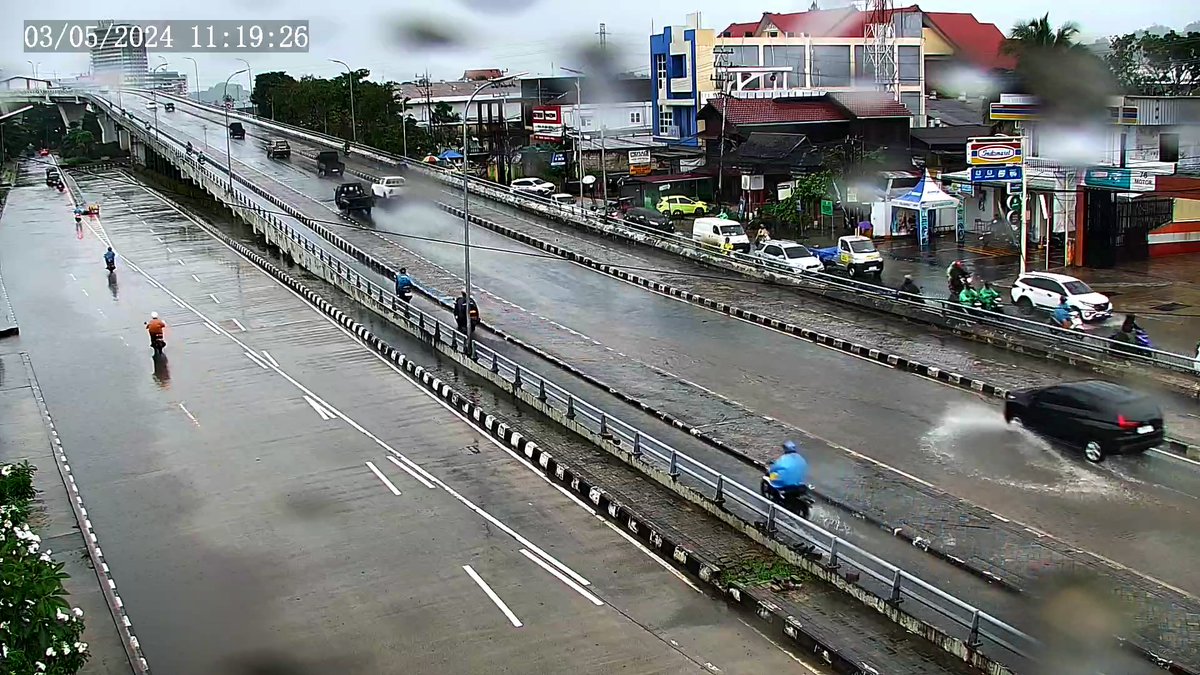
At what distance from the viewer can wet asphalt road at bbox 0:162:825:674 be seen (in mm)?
13273

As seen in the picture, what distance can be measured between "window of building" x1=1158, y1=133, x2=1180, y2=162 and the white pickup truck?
3209 cm

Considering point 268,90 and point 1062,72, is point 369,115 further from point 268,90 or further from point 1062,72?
point 1062,72

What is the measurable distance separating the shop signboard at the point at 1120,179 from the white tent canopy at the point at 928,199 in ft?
21.6

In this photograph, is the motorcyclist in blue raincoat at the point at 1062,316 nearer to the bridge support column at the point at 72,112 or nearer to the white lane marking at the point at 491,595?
the white lane marking at the point at 491,595

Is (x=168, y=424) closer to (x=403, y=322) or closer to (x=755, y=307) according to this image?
(x=403, y=322)

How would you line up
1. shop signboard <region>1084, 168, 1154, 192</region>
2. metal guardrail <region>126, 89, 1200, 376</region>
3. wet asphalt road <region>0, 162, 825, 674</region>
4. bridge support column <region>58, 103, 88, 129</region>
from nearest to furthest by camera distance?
wet asphalt road <region>0, 162, 825, 674</region>, metal guardrail <region>126, 89, 1200, 376</region>, shop signboard <region>1084, 168, 1154, 192</region>, bridge support column <region>58, 103, 88, 129</region>

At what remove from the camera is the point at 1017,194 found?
3694 cm

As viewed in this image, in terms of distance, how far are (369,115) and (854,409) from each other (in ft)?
227

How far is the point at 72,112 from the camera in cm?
13000

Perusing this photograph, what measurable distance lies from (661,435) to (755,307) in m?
10.8

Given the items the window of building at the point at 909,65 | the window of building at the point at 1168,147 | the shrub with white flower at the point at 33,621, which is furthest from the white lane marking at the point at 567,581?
the window of building at the point at 909,65

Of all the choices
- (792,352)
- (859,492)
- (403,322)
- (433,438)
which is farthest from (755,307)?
(859,492)

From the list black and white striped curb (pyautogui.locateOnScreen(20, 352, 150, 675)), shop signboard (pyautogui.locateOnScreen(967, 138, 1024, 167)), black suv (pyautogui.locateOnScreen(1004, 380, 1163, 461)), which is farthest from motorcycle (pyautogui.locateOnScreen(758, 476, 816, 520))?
shop signboard (pyautogui.locateOnScreen(967, 138, 1024, 167))

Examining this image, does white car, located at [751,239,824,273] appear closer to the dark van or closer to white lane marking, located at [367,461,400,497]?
the dark van
